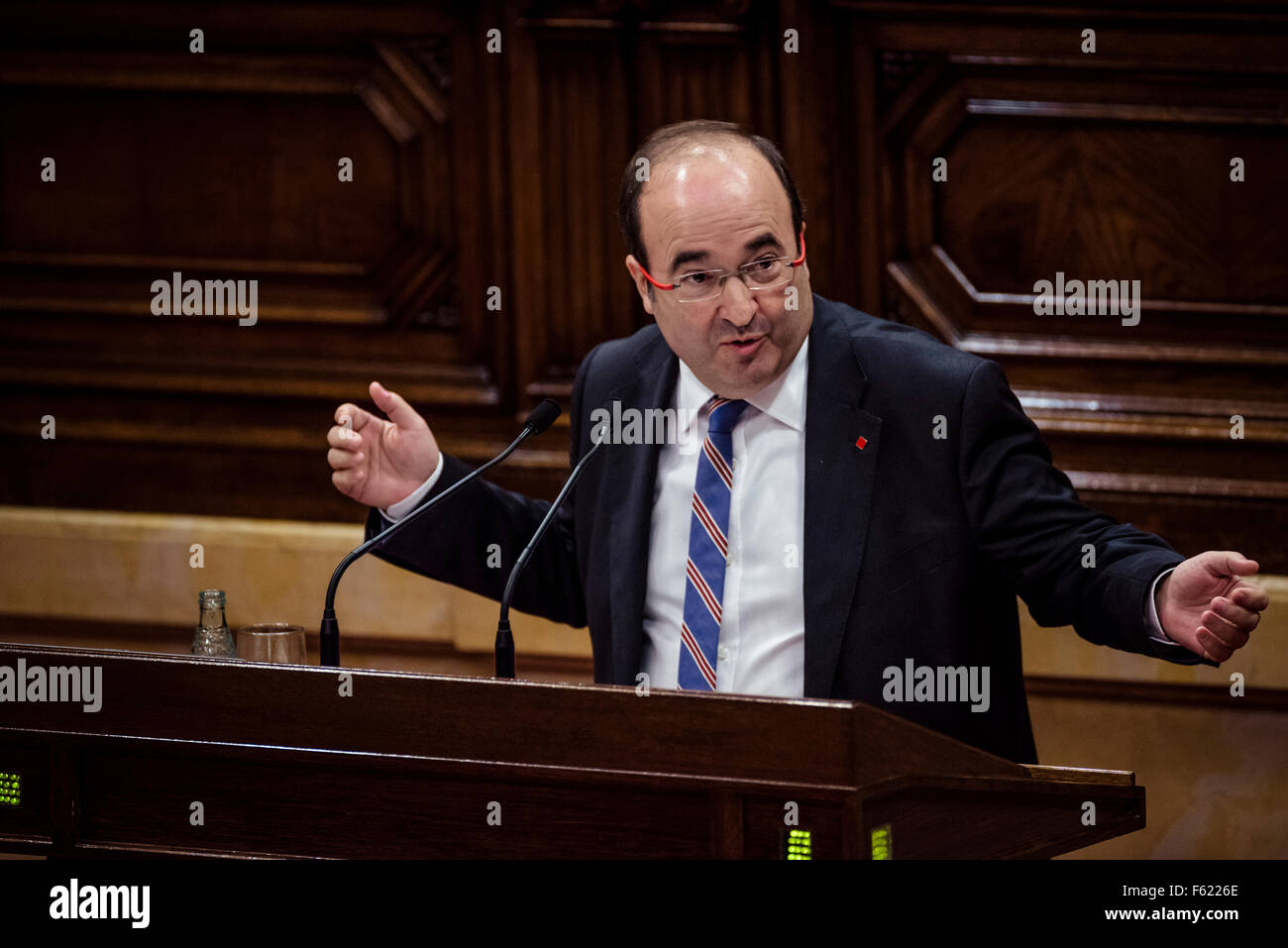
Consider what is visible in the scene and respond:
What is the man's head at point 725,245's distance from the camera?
259cm

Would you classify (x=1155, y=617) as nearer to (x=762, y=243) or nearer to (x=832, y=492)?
(x=832, y=492)

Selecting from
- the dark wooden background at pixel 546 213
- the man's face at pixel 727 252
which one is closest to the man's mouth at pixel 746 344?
the man's face at pixel 727 252

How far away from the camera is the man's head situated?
2.59 m

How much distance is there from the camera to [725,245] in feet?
8.51

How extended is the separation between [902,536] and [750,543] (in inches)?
9.4

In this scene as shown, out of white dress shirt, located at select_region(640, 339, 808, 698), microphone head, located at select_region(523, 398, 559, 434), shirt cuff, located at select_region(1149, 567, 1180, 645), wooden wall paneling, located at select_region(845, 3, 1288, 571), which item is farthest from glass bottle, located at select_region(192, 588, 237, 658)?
wooden wall paneling, located at select_region(845, 3, 1288, 571)

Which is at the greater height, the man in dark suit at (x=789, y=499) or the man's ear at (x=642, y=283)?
the man's ear at (x=642, y=283)

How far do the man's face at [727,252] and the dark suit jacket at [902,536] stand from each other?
0.13 m

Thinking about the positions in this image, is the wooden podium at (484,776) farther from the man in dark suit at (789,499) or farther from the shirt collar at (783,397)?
the shirt collar at (783,397)

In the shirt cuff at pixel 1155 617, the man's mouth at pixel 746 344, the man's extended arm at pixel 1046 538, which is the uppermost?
the man's mouth at pixel 746 344

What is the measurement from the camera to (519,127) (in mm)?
3934

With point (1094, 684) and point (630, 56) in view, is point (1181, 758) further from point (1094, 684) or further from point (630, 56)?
point (630, 56)
